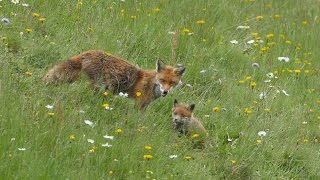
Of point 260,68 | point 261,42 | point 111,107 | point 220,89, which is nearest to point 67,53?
point 111,107

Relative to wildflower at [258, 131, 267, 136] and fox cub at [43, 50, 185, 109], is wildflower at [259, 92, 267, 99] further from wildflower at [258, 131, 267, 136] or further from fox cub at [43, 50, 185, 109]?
fox cub at [43, 50, 185, 109]

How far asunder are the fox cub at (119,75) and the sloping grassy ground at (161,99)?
0.57 feet

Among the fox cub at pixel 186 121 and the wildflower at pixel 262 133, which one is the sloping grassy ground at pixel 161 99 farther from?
the fox cub at pixel 186 121

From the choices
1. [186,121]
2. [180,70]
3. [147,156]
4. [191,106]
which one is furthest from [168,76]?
[147,156]

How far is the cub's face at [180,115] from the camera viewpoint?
354 inches

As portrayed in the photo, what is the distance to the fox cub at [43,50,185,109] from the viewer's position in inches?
352

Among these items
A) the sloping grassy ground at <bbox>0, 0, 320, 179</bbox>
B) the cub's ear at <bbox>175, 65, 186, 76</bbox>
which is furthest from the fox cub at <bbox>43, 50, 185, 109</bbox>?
the sloping grassy ground at <bbox>0, 0, 320, 179</bbox>

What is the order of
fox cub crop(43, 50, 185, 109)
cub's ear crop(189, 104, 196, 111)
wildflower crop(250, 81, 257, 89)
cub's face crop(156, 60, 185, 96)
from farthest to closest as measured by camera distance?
wildflower crop(250, 81, 257, 89)
cub's face crop(156, 60, 185, 96)
cub's ear crop(189, 104, 196, 111)
fox cub crop(43, 50, 185, 109)

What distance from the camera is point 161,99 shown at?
9.67m

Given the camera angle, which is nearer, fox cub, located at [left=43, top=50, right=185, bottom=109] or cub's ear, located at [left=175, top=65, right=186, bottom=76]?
fox cub, located at [left=43, top=50, right=185, bottom=109]

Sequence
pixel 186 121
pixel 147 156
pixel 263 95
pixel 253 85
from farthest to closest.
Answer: pixel 253 85
pixel 263 95
pixel 186 121
pixel 147 156

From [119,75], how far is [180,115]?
1.02 m

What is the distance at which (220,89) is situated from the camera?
1048cm

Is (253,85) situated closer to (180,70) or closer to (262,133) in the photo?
(180,70)
